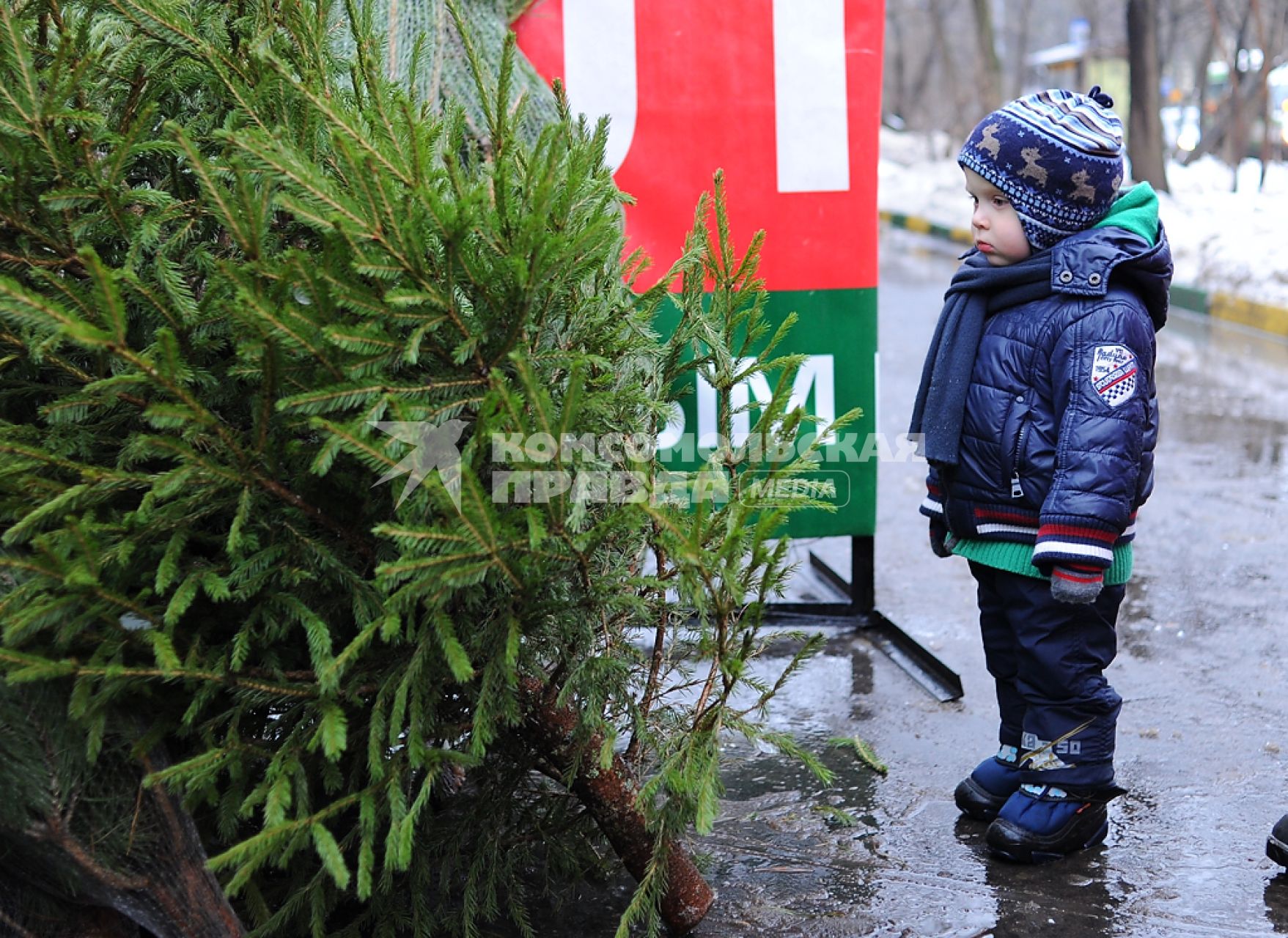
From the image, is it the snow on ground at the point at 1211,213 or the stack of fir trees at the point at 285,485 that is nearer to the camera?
the stack of fir trees at the point at 285,485

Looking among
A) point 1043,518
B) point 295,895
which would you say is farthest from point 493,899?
point 1043,518

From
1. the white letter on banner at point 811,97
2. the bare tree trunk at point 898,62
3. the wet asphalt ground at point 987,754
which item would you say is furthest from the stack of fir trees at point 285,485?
the bare tree trunk at point 898,62

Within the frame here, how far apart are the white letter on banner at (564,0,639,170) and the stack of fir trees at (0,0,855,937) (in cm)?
160

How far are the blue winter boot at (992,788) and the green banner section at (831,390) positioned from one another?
3.37ft

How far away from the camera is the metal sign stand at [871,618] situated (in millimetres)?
3969

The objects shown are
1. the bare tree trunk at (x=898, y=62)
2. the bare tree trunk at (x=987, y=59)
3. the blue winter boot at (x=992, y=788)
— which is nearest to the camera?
the blue winter boot at (x=992, y=788)

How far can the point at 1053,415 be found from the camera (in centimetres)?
279

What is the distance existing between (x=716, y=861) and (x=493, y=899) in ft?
2.18

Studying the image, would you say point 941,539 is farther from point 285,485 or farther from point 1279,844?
point 285,485

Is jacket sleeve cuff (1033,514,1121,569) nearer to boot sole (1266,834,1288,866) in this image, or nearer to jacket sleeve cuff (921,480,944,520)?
jacket sleeve cuff (921,480,944,520)

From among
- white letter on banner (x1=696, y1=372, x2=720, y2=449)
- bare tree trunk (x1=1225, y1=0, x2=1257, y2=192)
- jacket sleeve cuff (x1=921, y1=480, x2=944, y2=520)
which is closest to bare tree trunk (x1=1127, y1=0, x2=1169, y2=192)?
bare tree trunk (x1=1225, y1=0, x2=1257, y2=192)

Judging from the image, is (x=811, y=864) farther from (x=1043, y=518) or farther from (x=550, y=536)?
(x=550, y=536)

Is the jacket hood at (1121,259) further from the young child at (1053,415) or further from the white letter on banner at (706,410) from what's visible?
the white letter on banner at (706,410)

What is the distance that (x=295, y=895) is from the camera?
7.05ft
